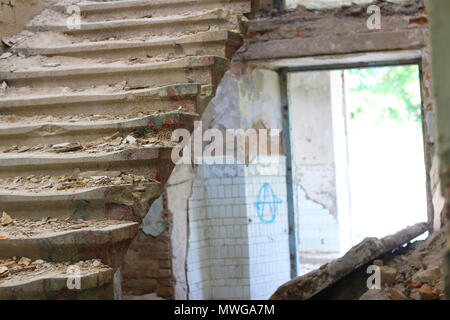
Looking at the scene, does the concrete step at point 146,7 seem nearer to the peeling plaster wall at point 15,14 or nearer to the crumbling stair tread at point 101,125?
the peeling plaster wall at point 15,14

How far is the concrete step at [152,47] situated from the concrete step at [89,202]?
122 cm

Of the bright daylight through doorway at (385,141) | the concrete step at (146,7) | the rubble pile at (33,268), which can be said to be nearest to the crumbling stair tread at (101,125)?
the rubble pile at (33,268)

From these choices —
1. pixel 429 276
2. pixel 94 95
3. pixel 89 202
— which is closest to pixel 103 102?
pixel 94 95

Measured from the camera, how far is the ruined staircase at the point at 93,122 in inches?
102

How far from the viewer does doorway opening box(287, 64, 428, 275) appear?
8273 mm

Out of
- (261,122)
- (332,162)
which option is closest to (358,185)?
(332,162)

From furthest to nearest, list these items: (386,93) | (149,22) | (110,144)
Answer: (386,93) < (149,22) < (110,144)

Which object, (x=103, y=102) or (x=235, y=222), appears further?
(x=235, y=222)

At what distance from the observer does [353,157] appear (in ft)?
42.3

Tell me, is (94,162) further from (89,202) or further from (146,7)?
(146,7)

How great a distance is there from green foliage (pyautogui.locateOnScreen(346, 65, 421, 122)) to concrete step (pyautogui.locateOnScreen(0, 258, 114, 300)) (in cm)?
1040

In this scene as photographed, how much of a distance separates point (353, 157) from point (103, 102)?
1012 cm

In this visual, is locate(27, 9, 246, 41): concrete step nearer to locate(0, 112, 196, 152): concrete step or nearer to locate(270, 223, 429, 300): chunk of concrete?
locate(0, 112, 196, 152): concrete step

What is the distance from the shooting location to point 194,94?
3.30 meters
